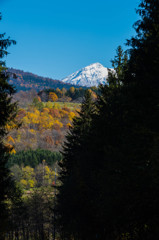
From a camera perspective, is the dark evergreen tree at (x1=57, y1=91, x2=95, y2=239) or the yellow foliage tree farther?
the yellow foliage tree

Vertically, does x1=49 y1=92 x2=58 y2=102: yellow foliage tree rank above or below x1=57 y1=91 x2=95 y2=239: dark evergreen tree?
above

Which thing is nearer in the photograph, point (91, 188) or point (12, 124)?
point (91, 188)

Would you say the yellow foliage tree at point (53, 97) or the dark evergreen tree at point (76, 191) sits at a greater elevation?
the yellow foliage tree at point (53, 97)

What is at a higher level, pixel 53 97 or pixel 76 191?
pixel 53 97

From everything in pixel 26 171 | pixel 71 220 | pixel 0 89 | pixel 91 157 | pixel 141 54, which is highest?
pixel 141 54

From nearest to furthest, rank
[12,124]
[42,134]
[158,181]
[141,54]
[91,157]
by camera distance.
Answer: [158,181] → [141,54] → [91,157] → [12,124] → [42,134]

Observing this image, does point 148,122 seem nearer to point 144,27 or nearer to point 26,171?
point 144,27

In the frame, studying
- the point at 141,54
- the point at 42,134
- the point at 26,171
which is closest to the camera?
the point at 141,54

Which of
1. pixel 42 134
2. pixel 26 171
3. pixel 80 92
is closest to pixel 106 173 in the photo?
pixel 26 171

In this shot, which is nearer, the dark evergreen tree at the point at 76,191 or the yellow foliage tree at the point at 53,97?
the dark evergreen tree at the point at 76,191

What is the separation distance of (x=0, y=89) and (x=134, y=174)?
19.3 feet

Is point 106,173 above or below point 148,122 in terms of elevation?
below

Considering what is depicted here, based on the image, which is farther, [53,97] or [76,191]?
[53,97]

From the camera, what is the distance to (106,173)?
993 cm
